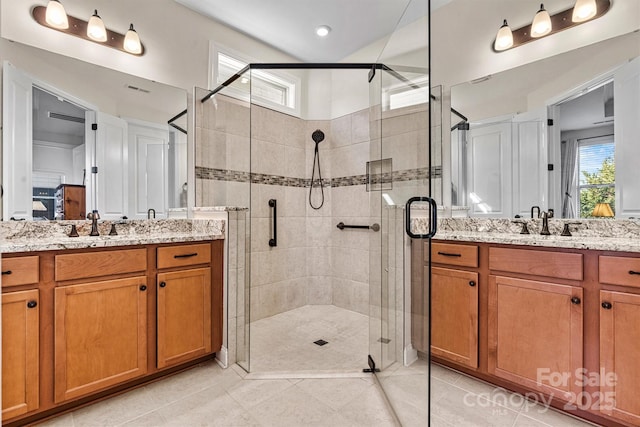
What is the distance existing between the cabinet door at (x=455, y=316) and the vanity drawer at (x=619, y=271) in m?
0.59

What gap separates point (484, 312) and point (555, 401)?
533 millimetres

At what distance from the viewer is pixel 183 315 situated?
1.99 m

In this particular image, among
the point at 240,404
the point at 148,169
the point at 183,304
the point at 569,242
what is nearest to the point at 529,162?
the point at 569,242

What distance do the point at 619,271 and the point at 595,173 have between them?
75 cm

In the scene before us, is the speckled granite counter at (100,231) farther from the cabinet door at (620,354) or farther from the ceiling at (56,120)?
the cabinet door at (620,354)

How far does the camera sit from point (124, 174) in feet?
7.25

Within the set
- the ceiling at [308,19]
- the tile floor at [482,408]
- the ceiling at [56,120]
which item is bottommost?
the tile floor at [482,408]

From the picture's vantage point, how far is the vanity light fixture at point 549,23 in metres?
1.90

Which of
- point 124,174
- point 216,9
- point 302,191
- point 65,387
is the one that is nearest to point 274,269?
point 302,191

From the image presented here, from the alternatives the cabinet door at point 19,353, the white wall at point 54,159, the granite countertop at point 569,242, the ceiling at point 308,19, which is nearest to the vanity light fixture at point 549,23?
the ceiling at point 308,19

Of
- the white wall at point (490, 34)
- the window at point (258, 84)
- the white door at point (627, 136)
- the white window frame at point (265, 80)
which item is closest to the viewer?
the white door at point (627, 136)

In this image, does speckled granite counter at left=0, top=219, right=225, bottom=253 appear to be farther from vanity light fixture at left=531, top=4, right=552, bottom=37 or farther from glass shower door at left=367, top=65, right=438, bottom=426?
vanity light fixture at left=531, top=4, right=552, bottom=37

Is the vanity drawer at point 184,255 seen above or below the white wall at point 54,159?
below

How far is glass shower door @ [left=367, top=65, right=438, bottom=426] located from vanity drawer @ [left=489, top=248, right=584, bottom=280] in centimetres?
59
